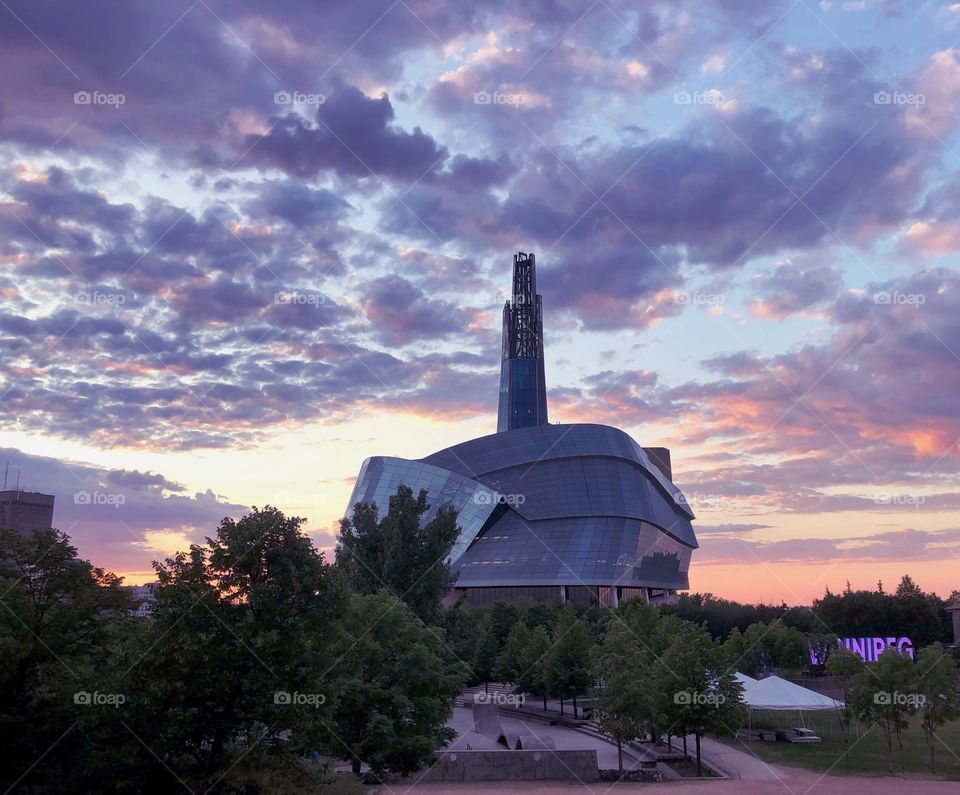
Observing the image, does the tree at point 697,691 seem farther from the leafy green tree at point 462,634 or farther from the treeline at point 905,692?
the leafy green tree at point 462,634

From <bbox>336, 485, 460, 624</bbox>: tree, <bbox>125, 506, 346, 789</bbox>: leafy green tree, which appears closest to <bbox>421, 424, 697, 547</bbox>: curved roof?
<bbox>336, 485, 460, 624</bbox>: tree

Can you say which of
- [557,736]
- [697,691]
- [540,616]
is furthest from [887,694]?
[540,616]

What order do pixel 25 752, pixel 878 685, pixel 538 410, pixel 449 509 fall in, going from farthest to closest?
pixel 538 410, pixel 449 509, pixel 878 685, pixel 25 752

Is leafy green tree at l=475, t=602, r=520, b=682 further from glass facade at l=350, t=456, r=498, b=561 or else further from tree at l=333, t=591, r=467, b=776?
tree at l=333, t=591, r=467, b=776

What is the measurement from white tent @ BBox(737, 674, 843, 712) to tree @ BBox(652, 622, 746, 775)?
721 centimetres

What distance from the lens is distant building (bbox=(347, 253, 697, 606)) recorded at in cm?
10281

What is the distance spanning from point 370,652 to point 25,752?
984 cm

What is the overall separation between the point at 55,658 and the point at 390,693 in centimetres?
962

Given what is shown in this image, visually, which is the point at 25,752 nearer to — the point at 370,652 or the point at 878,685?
the point at 370,652

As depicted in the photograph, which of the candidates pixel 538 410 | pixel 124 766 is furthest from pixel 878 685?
pixel 538 410

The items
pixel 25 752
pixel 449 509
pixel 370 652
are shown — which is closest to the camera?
pixel 25 752

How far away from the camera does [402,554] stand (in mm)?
46281

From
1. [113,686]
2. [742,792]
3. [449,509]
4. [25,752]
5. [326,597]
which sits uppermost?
[449,509]

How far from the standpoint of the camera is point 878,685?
37250 millimetres
